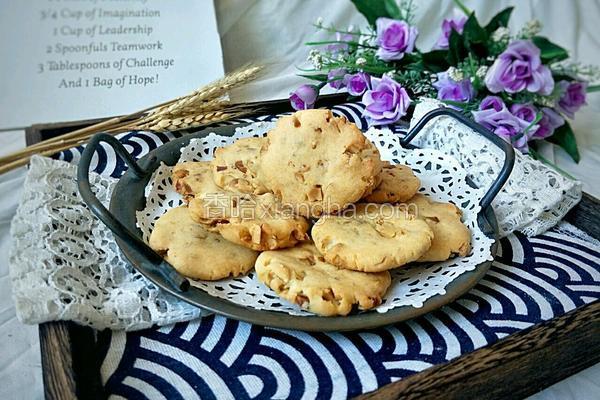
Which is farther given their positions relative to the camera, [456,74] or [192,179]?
[456,74]

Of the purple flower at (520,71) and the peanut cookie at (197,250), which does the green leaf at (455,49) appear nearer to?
the purple flower at (520,71)

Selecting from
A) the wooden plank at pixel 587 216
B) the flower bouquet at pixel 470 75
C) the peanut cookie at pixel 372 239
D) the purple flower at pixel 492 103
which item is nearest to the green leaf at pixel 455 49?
the flower bouquet at pixel 470 75

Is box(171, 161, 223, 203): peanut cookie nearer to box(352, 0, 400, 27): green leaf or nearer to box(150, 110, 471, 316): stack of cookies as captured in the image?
box(150, 110, 471, 316): stack of cookies

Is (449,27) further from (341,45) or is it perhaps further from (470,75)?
(341,45)

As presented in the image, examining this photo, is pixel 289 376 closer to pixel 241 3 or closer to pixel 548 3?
pixel 241 3

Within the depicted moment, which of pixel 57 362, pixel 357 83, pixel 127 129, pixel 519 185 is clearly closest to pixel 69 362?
pixel 57 362

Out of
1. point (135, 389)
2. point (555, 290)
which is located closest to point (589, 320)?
point (555, 290)
